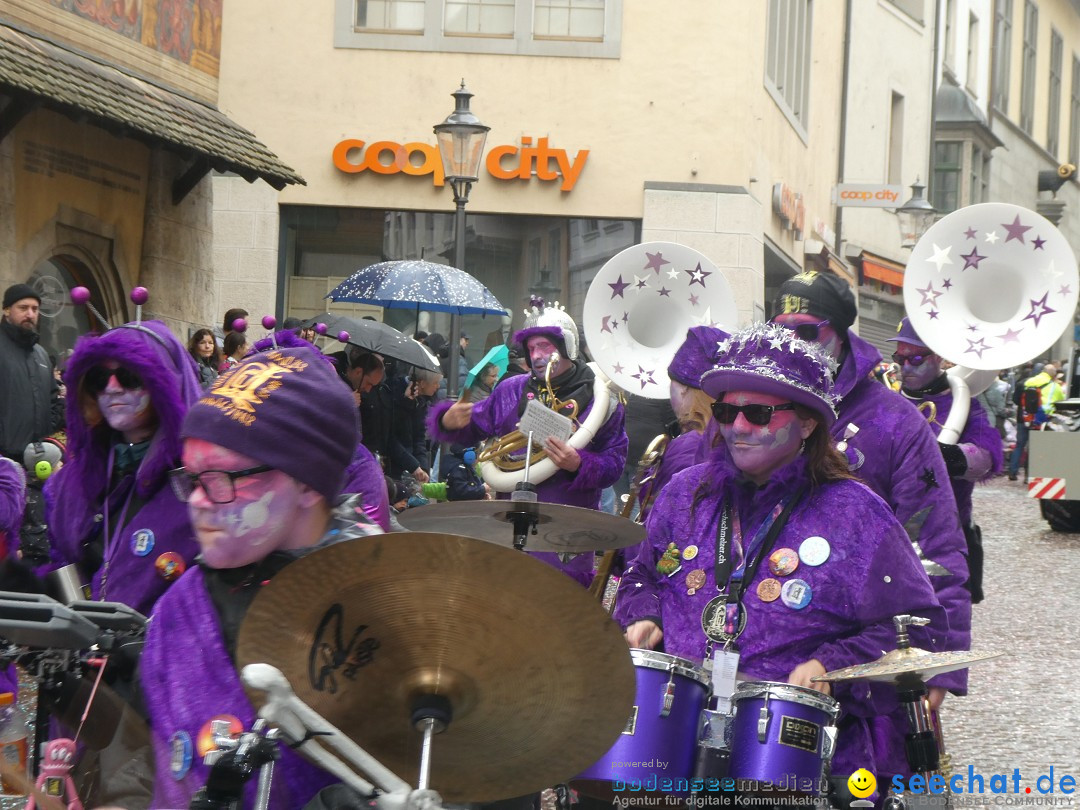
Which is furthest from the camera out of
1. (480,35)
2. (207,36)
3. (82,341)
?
(480,35)

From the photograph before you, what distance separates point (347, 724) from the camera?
92.9 inches

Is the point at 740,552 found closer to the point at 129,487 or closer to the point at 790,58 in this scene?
the point at 129,487

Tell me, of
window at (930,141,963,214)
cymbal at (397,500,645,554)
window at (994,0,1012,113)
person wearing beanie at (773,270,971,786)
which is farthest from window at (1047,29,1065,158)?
cymbal at (397,500,645,554)

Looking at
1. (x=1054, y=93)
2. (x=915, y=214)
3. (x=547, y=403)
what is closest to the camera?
(x=547, y=403)

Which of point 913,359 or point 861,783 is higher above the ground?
point 913,359

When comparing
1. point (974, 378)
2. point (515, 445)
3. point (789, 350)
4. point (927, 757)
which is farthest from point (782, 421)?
point (974, 378)

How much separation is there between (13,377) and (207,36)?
7862 millimetres

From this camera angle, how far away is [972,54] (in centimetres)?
3797

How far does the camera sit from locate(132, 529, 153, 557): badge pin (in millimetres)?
4324

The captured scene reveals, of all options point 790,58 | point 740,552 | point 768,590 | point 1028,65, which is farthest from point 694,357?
point 1028,65

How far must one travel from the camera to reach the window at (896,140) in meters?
31.2

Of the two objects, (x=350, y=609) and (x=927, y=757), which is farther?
(x=927, y=757)

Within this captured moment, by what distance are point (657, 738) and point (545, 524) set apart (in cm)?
157

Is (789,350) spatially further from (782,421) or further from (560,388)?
(560,388)
